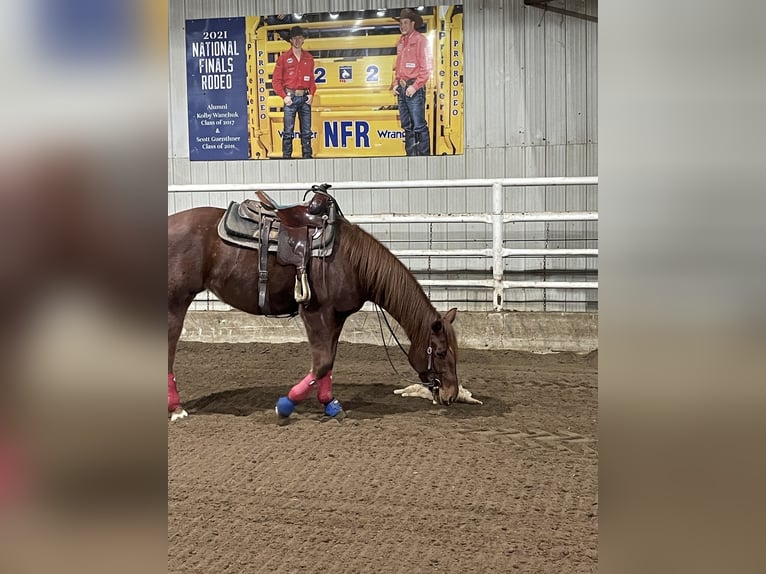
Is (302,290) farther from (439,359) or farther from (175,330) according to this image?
(439,359)

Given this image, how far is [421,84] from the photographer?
8508 millimetres

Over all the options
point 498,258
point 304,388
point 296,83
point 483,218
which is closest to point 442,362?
point 304,388

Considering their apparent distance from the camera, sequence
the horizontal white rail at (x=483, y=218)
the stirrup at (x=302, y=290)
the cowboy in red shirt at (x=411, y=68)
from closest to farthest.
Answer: the stirrup at (x=302, y=290) → the horizontal white rail at (x=483, y=218) → the cowboy in red shirt at (x=411, y=68)

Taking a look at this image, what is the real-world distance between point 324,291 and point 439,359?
33.1 inches

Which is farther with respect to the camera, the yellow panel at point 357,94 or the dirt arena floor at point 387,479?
the yellow panel at point 357,94

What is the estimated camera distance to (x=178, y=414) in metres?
4.89

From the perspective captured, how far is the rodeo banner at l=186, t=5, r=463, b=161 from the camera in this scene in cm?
850

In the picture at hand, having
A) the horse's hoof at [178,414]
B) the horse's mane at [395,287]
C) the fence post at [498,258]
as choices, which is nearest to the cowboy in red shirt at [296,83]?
the fence post at [498,258]

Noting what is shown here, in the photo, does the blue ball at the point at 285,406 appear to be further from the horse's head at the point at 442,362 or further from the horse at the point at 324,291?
the horse's head at the point at 442,362

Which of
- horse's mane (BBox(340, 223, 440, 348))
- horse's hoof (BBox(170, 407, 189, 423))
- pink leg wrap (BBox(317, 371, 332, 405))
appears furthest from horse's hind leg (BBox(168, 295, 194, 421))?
horse's mane (BBox(340, 223, 440, 348))

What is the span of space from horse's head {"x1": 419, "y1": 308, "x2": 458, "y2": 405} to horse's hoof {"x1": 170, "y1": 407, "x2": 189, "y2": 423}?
5.12 feet

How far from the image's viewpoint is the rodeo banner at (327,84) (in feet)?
27.9

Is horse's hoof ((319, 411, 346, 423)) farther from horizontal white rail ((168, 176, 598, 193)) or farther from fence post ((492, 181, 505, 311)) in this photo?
horizontal white rail ((168, 176, 598, 193))
